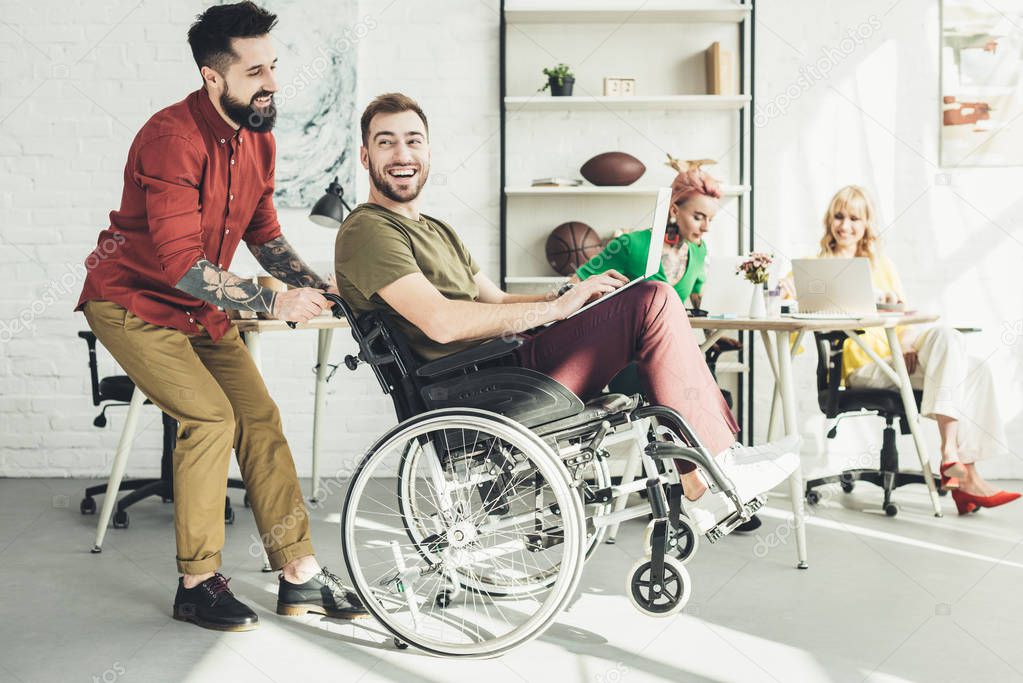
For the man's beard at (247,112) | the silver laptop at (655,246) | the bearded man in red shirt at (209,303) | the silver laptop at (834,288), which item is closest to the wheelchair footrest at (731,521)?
the silver laptop at (655,246)

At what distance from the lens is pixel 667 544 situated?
1790mm

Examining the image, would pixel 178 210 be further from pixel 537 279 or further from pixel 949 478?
pixel 949 478

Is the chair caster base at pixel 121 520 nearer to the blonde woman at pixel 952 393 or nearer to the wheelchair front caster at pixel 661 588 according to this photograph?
the wheelchair front caster at pixel 661 588

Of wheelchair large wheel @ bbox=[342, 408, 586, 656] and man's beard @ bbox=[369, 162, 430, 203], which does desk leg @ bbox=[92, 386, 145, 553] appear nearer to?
wheelchair large wheel @ bbox=[342, 408, 586, 656]

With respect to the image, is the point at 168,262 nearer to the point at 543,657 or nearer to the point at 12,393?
the point at 543,657

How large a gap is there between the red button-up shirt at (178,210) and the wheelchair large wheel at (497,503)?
582 millimetres

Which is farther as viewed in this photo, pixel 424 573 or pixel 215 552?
pixel 215 552

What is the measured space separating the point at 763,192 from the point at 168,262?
2.88 meters

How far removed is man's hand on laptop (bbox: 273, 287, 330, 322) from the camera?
6.01ft

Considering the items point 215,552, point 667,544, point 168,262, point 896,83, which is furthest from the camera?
point 896,83

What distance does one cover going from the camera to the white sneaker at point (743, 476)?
1.77 metres

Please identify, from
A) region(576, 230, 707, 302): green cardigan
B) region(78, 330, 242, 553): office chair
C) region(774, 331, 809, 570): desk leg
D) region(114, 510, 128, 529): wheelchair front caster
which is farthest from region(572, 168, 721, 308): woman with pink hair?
region(114, 510, 128, 529): wheelchair front caster

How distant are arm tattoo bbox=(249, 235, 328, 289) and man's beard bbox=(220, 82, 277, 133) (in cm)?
37

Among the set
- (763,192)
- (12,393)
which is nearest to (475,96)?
(763,192)
